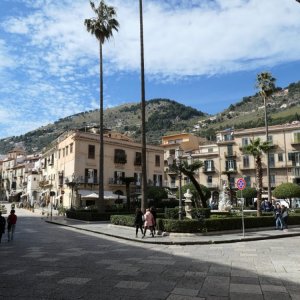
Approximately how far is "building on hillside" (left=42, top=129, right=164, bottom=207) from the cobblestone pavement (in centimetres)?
2967

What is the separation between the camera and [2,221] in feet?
56.3

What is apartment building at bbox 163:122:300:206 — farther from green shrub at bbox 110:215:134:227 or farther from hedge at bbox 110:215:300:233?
hedge at bbox 110:215:300:233

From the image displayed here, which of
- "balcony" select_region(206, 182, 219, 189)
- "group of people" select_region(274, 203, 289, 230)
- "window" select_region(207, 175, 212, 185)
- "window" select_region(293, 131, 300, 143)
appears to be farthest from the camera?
"window" select_region(207, 175, 212, 185)

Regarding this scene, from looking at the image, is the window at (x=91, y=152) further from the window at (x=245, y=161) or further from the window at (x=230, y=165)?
the window at (x=245, y=161)

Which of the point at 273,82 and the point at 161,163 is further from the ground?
the point at 273,82

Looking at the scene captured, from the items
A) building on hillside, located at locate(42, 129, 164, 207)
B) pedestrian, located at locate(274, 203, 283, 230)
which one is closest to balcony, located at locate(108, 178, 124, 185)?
building on hillside, located at locate(42, 129, 164, 207)

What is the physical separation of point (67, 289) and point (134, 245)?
358 inches

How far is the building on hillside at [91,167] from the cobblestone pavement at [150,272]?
2967 centimetres

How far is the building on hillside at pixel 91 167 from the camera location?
50.0 m

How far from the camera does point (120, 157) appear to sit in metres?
Answer: 55.5

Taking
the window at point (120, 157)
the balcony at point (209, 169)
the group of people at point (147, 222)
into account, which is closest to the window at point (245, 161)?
the balcony at point (209, 169)

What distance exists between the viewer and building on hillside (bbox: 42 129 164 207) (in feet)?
164

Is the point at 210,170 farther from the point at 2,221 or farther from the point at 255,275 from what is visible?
the point at 255,275

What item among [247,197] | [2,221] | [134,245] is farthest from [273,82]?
[2,221]
